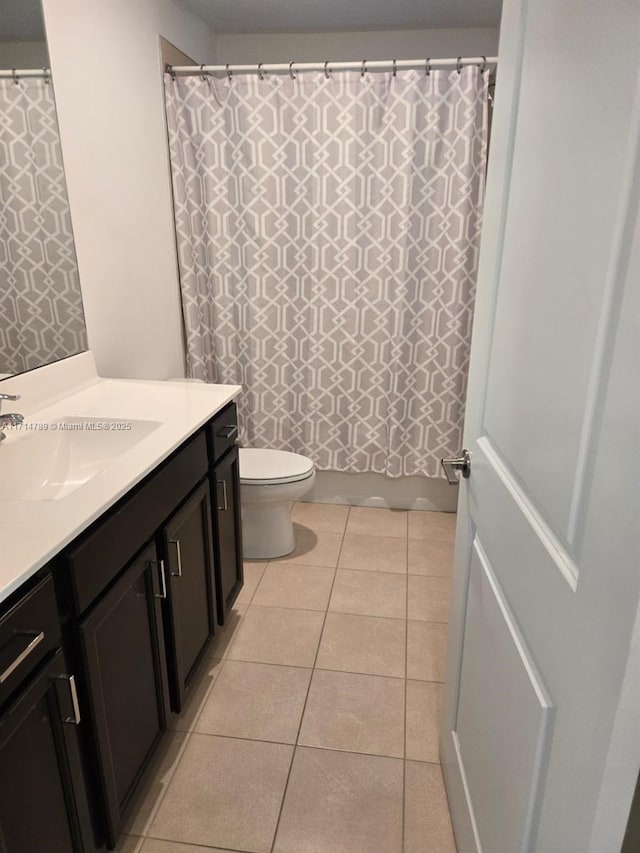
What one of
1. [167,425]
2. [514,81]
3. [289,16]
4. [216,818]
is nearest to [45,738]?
[216,818]

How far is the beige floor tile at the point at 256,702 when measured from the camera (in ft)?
5.51

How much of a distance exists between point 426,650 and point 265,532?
0.88 metres

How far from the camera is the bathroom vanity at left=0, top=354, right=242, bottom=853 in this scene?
3.01 feet

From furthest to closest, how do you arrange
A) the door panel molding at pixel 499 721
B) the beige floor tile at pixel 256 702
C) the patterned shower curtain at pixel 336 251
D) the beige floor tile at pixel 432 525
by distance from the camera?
the beige floor tile at pixel 432 525, the patterned shower curtain at pixel 336 251, the beige floor tile at pixel 256 702, the door panel molding at pixel 499 721

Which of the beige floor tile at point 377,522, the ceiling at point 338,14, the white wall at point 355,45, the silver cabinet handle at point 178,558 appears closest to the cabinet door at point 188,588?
the silver cabinet handle at point 178,558

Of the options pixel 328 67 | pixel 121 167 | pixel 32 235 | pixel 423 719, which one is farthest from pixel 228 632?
pixel 328 67

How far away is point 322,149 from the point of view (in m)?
2.55

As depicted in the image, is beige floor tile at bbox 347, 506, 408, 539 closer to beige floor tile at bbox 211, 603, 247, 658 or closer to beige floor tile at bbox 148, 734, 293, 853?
beige floor tile at bbox 211, 603, 247, 658

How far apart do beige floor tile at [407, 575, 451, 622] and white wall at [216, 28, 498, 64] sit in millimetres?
2546

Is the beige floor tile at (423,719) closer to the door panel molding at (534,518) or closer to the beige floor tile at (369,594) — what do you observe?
the beige floor tile at (369,594)

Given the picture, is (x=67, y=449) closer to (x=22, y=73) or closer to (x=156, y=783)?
(x=156, y=783)

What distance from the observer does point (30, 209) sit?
65.3 inches

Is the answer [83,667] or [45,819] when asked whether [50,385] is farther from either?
[45,819]

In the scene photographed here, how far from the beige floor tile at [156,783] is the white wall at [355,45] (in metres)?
3.09
